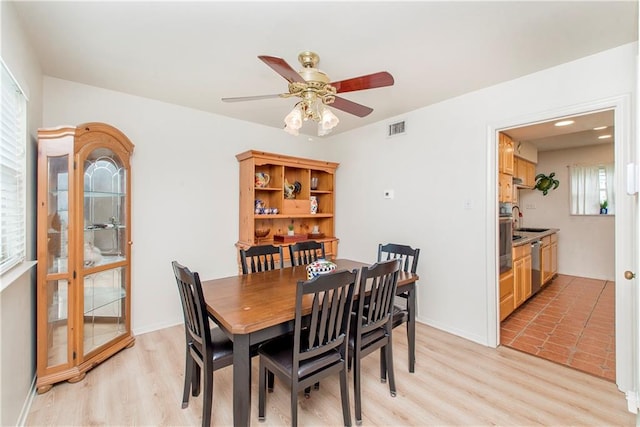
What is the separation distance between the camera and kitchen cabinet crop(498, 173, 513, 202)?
3281 mm

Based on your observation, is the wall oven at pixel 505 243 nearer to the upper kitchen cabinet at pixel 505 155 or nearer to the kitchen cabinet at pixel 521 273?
the kitchen cabinet at pixel 521 273

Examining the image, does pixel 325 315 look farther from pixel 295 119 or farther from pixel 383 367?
pixel 295 119

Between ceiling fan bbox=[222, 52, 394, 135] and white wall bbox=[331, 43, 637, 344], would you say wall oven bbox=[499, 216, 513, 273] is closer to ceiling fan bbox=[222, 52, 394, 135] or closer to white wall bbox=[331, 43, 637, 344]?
white wall bbox=[331, 43, 637, 344]

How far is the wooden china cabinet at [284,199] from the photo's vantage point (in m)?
3.51

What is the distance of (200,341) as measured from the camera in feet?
5.48

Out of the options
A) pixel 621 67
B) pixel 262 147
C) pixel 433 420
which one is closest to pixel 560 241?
pixel 621 67

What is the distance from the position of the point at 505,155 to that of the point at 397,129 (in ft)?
3.97

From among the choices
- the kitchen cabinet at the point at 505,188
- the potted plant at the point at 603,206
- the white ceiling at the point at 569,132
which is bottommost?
the potted plant at the point at 603,206

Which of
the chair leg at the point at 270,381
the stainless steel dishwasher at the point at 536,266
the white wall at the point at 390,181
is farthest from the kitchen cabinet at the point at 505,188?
the chair leg at the point at 270,381

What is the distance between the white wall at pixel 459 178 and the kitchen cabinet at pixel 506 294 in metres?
0.51

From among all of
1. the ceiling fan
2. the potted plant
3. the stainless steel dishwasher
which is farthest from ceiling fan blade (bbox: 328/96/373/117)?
the potted plant

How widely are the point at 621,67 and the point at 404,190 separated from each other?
195 centimetres

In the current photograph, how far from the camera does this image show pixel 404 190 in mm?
3451

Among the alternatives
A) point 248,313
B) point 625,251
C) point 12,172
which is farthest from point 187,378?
point 625,251
